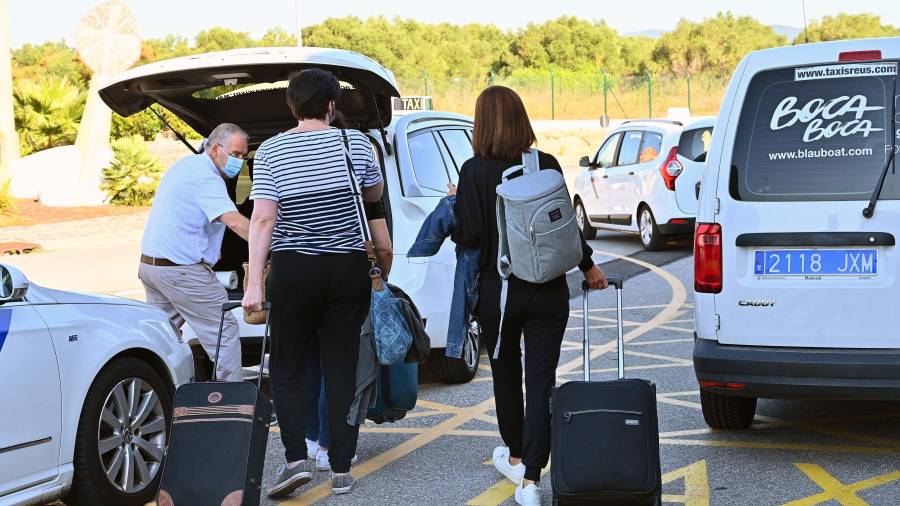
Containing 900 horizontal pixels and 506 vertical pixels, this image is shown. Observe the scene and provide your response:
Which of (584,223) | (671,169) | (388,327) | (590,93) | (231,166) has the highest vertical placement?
(231,166)

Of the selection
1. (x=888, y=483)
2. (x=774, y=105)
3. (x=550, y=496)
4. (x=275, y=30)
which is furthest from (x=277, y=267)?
(x=275, y=30)

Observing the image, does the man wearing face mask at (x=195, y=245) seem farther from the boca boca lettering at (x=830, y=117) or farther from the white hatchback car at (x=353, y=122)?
the boca boca lettering at (x=830, y=117)

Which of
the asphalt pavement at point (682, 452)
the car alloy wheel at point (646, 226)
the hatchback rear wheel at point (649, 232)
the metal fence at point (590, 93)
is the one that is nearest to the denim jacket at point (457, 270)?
the asphalt pavement at point (682, 452)

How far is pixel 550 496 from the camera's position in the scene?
5328 mm

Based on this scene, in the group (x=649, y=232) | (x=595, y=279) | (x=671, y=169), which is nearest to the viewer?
(x=595, y=279)

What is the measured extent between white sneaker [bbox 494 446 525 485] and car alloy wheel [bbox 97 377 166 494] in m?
1.52

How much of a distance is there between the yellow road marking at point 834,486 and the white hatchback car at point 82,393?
2.80 meters

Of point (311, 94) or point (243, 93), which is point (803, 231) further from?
point (243, 93)

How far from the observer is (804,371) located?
5.36 m

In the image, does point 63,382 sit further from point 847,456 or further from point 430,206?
point 847,456

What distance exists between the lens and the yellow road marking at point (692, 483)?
17.1 feet

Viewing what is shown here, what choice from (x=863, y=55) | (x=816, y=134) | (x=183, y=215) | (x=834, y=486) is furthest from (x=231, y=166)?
(x=834, y=486)

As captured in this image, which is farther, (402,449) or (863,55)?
(402,449)

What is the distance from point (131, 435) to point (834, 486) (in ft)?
10.1
